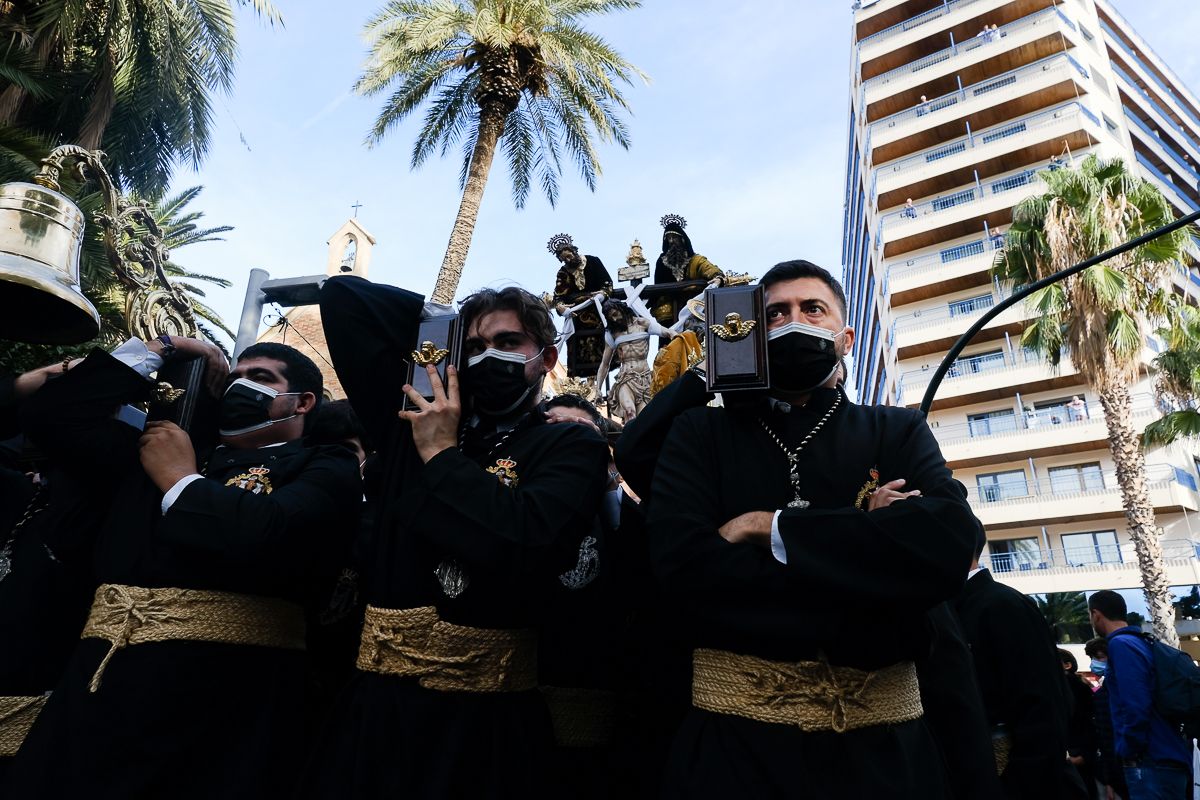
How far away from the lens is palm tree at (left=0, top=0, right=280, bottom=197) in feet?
46.5

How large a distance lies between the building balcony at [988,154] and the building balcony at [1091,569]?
20120mm

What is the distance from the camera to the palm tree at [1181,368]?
1672 centimetres

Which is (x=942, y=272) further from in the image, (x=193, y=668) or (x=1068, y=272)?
(x=193, y=668)

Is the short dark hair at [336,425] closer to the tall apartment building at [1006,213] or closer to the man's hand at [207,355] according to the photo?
the man's hand at [207,355]

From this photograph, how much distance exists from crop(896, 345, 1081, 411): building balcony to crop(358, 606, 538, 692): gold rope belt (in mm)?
37142

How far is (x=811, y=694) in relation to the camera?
1896 millimetres

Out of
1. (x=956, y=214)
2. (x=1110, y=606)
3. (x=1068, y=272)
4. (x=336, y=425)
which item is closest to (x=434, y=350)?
(x=336, y=425)

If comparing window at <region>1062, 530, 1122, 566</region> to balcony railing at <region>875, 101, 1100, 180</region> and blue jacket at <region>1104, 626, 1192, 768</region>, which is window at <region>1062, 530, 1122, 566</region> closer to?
balcony railing at <region>875, 101, 1100, 180</region>

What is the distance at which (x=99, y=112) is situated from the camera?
1495 cm

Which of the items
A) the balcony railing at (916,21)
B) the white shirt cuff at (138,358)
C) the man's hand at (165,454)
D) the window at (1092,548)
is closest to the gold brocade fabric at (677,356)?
the white shirt cuff at (138,358)

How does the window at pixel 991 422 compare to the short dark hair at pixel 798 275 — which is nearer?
the short dark hair at pixel 798 275

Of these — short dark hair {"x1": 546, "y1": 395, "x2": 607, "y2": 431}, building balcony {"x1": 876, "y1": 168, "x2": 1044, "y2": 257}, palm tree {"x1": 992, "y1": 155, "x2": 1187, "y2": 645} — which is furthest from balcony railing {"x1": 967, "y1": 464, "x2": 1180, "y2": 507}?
short dark hair {"x1": 546, "y1": 395, "x2": 607, "y2": 431}

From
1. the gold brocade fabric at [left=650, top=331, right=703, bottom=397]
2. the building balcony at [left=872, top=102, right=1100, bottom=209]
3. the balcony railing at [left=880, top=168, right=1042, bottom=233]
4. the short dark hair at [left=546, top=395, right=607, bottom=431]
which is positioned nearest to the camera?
the short dark hair at [left=546, top=395, right=607, bottom=431]

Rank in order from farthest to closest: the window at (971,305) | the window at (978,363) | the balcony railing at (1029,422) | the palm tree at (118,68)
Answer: the window at (971,305)
the window at (978,363)
the balcony railing at (1029,422)
the palm tree at (118,68)
